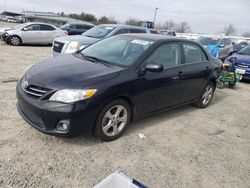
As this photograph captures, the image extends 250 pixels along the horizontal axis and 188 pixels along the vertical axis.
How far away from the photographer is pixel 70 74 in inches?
A: 131

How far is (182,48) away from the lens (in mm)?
4637

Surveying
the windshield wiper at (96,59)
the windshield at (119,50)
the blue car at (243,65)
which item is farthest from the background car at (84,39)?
the blue car at (243,65)

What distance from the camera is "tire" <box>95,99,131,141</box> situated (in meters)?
3.35

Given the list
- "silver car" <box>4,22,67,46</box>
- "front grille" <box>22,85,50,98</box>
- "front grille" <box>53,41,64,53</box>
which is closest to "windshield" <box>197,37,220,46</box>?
"front grille" <box>53,41,64,53</box>

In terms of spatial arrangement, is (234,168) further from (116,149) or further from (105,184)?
(105,184)

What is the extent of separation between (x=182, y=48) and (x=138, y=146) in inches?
85.5

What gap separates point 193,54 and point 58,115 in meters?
3.22

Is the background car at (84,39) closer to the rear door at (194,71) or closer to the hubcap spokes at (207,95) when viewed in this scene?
the rear door at (194,71)

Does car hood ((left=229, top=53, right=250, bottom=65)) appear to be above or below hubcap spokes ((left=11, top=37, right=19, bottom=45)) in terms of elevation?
above

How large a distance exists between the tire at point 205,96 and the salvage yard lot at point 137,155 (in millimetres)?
840

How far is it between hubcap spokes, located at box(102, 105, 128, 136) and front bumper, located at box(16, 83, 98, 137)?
0.88 ft

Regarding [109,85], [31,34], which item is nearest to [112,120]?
[109,85]

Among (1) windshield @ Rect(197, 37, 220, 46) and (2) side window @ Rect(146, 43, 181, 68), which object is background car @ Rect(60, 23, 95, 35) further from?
(2) side window @ Rect(146, 43, 181, 68)

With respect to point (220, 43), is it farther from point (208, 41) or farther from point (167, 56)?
point (167, 56)
